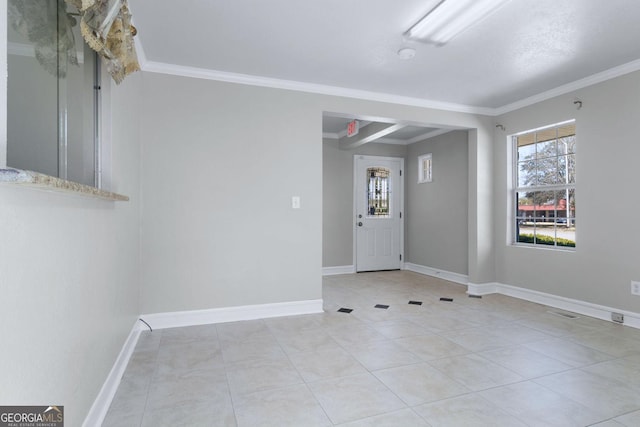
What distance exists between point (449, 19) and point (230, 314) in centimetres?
317

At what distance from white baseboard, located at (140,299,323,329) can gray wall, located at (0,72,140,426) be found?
81 centimetres

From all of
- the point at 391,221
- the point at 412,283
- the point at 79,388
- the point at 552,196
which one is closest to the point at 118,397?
the point at 79,388

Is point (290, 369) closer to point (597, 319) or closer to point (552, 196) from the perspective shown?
point (597, 319)

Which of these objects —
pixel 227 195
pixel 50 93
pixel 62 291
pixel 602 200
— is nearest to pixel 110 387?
pixel 62 291

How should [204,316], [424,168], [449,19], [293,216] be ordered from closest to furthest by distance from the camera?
[449,19] → [204,316] → [293,216] → [424,168]

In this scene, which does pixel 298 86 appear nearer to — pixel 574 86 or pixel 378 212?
pixel 574 86

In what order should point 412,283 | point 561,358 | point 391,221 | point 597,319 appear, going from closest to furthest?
point 561,358, point 597,319, point 412,283, point 391,221

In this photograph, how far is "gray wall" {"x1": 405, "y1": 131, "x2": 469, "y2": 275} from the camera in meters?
5.29

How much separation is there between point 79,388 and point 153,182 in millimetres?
2079

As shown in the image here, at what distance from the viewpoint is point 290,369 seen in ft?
7.64

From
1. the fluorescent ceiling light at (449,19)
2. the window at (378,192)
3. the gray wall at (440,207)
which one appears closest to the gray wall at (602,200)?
the gray wall at (440,207)

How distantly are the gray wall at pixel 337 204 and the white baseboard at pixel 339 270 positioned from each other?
56mm

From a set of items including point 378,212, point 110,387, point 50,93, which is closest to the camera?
point 50,93

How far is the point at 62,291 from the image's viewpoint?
4.17 feet
